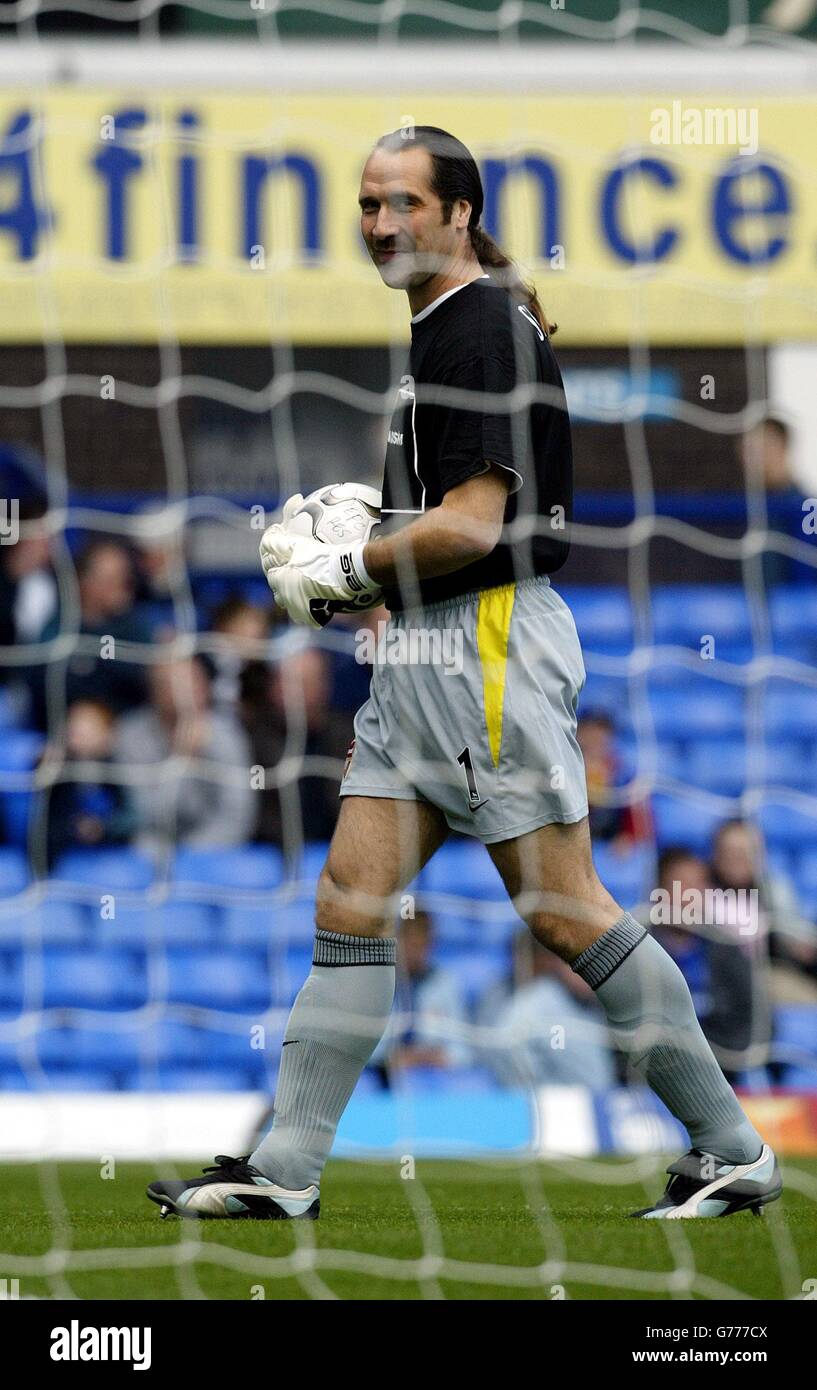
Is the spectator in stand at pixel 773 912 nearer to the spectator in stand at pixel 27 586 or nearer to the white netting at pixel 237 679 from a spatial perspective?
the white netting at pixel 237 679

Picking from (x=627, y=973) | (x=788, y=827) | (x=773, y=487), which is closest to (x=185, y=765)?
(x=788, y=827)

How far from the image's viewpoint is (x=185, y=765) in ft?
25.2

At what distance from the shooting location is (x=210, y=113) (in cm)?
882

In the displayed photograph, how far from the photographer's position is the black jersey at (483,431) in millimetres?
3293

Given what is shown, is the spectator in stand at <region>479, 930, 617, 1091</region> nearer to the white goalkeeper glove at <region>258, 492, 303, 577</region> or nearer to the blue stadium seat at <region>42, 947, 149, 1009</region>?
the blue stadium seat at <region>42, 947, 149, 1009</region>

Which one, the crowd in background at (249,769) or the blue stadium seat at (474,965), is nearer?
the crowd in background at (249,769)

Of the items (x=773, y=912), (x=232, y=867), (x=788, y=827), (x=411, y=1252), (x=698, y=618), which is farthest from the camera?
(x=698, y=618)

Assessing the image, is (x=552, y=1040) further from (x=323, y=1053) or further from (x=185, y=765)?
(x=323, y=1053)

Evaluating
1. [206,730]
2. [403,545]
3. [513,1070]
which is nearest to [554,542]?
[403,545]

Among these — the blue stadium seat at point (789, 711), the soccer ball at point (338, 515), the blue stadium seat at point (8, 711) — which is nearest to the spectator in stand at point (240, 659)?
the blue stadium seat at point (8, 711)

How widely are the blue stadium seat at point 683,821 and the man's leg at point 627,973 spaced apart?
5.02 meters

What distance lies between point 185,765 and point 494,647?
442cm
